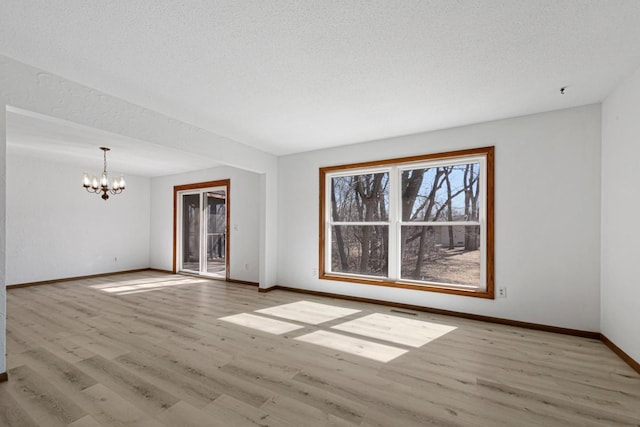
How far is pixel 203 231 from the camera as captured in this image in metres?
6.69

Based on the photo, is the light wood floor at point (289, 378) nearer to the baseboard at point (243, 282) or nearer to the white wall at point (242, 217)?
the baseboard at point (243, 282)

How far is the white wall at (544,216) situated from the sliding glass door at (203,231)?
4.46m

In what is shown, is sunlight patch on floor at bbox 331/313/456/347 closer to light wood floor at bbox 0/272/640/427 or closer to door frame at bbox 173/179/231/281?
light wood floor at bbox 0/272/640/427

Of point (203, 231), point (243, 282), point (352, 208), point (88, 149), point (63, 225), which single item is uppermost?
point (88, 149)

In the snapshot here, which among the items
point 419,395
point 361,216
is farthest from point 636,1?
point 361,216

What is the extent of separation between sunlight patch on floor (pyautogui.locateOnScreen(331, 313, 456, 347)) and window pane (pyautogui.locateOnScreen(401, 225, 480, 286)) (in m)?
0.77

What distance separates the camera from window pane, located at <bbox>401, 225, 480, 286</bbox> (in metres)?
3.74

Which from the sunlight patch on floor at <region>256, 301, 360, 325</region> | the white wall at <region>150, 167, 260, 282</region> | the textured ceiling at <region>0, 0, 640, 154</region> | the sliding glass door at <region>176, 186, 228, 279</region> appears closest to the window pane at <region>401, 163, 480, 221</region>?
the textured ceiling at <region>0, 0, 640, 154</region>

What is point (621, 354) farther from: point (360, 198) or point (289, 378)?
point (360, 198)

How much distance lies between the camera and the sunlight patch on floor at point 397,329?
2.98 meters

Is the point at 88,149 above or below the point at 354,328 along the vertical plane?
above

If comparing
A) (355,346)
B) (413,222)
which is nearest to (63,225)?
(355,346)

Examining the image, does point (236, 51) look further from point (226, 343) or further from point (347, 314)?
point (347, 314)

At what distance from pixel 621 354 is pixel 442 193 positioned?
7.59 ft
